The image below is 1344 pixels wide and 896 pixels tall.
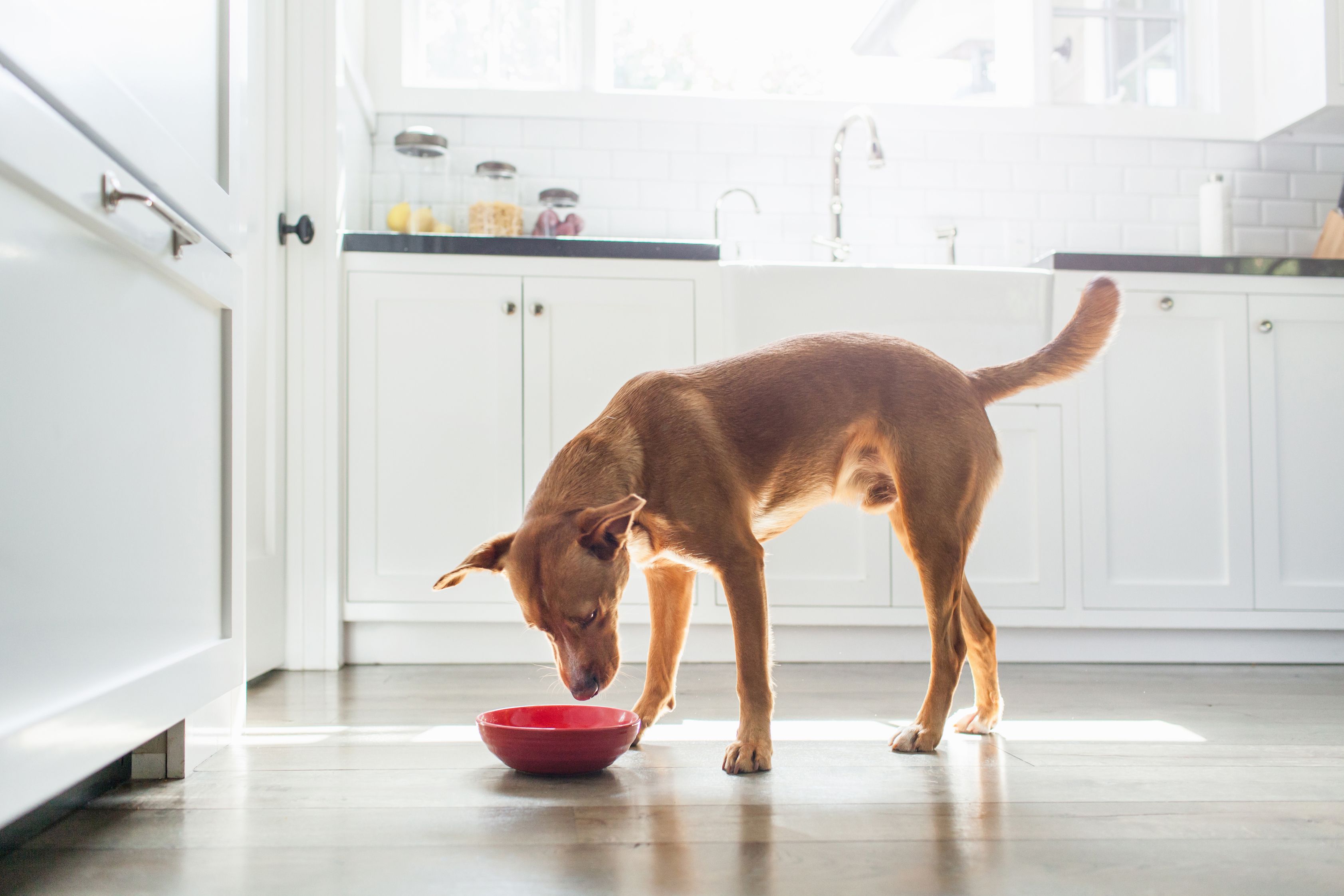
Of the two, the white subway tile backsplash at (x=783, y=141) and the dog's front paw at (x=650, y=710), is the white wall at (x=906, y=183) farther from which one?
the dog's front paw at (x=650, y=710)

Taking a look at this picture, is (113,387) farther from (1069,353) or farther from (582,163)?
(582,163)

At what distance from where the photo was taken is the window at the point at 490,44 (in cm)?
349

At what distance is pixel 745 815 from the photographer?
123cm

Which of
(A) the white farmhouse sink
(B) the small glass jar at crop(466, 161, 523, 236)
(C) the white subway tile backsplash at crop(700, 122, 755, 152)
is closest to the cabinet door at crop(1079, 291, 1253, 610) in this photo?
(A) the white farmhouse sink

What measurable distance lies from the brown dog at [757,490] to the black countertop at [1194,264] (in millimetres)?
1169

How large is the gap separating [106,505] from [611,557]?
2.00 ft

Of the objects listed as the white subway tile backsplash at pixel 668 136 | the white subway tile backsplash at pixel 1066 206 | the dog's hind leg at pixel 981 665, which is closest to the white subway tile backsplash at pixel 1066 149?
the white subway tile backsplash at pixel 1066 206

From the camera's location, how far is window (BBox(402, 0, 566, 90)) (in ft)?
11.4

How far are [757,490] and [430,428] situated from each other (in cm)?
131

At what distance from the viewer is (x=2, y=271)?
2.96 ft

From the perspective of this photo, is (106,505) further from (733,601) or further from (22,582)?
(733,601)

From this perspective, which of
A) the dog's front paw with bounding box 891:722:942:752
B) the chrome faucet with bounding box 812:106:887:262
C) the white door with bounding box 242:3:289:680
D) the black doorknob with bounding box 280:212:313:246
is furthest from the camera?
the chrome faucet with bounding box 812:106:887:262

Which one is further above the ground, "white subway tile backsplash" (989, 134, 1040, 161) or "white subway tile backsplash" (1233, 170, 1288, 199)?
"white subway tile backsplash" (989, 134, 1040, 161)

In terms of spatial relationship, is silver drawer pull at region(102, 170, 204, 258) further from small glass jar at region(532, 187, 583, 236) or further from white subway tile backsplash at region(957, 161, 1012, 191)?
Answer: white subway tile backsplash at region(957, 161, 1012, 191)
